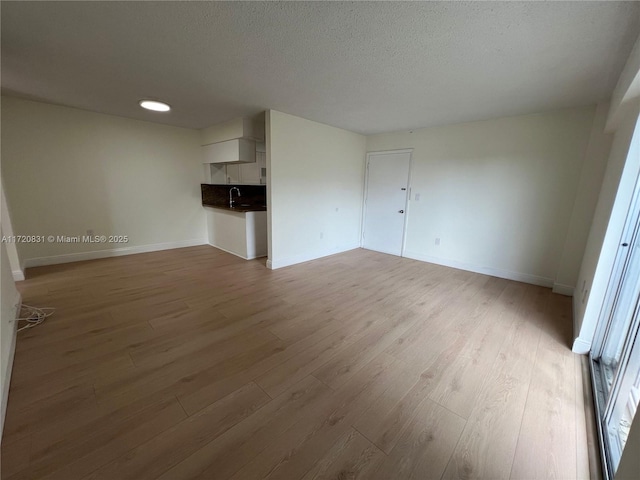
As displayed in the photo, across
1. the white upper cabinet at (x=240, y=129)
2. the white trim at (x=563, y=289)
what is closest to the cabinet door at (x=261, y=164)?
the white upper cabinet at (x=240, y=129)

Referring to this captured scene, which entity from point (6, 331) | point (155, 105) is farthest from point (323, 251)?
point (6, 331)

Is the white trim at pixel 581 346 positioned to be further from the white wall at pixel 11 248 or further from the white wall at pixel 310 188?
the white wall at pixel 11 248

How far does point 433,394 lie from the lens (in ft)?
5.38

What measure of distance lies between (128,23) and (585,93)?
13.6ft

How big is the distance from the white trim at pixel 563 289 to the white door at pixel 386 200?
88.2 inches

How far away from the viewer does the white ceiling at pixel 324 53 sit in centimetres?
151

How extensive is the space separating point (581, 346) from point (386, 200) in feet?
11.3

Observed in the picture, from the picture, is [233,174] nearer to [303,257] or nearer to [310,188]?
[310,188]

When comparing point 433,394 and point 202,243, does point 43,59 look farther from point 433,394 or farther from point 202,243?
point 433,394

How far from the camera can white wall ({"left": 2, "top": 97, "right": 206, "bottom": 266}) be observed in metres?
3.49

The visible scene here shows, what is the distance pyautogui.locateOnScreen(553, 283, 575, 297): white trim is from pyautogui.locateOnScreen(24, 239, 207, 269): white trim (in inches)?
244

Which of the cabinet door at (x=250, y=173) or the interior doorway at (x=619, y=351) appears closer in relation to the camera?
the interior doorway at (x=619, y=351)

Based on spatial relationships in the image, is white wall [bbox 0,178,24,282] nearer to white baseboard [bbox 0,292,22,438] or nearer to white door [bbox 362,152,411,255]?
white baseboard [bbox 0,292,22,438]

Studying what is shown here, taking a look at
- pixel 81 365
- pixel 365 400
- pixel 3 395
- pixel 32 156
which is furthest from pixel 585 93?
pixel 32 156
